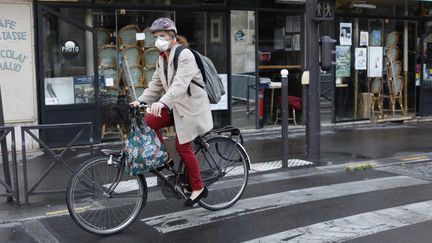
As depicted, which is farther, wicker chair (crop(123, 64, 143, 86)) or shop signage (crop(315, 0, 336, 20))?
wicker chair (crop(123, 64, 143, 86))

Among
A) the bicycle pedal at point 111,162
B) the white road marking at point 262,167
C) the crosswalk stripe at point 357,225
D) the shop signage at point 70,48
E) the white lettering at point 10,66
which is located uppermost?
the shop signage at point 70,48

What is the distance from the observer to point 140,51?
11.0 meters

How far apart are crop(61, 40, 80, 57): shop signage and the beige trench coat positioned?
5.06 meters

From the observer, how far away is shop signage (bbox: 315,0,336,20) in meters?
8.42

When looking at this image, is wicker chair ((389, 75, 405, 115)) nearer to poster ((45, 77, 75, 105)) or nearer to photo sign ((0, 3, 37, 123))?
poster ((45, 77, 75, 105))

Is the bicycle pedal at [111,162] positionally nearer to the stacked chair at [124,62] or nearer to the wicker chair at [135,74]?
the stacked chair at [124,62]

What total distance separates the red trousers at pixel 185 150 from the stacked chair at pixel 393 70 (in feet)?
32.1

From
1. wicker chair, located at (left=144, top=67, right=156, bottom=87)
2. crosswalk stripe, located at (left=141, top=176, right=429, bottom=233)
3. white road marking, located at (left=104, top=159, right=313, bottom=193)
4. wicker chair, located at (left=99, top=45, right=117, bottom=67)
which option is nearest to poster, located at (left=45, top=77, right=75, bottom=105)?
wicker chair, located at (left=99, top=45, right=117, bottom=67)

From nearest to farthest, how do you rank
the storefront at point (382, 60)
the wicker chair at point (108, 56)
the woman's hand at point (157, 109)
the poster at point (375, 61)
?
the woman's hand at point (157, 109), the wicker chair at point (108, 56), the storefront at point (382, 60), the poster at point (375, 61)

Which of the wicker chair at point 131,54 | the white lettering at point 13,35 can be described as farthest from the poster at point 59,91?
the wicker chair at point 131,54

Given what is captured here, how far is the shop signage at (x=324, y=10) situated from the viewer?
8422 millimetres

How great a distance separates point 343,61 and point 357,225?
827 centimetres

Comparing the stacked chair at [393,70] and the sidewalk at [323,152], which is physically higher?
the stacked chair at [393,70]

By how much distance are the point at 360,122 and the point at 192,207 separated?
27.9 ft
